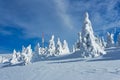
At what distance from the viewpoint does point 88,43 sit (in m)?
50.1

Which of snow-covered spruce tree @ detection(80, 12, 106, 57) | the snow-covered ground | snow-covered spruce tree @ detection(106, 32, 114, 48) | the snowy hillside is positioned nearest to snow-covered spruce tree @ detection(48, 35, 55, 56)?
the snowy hillside

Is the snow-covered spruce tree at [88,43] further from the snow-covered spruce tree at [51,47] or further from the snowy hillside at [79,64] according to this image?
the snow-covered spruce tree at [51,47]

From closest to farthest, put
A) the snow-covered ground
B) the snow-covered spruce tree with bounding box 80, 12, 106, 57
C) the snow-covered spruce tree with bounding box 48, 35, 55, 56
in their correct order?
the snow-covered ground → the snow-covered spruce tree with bounding box 80, 12, 106, 57 → the snow-covered spruce tree with bounding box 48, 35, 55, 56

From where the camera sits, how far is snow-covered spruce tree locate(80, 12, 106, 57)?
4822 centimetres

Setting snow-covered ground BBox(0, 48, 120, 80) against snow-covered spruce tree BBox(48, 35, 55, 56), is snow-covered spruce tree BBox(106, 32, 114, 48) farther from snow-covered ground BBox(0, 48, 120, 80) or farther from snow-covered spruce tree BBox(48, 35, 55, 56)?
snow-covered ground BBox(0, 48, 120, 80)

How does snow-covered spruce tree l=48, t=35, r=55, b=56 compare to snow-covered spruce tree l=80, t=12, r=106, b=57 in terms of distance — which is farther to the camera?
snow-covered spruce tree l=48, t=35, r=55, b=56

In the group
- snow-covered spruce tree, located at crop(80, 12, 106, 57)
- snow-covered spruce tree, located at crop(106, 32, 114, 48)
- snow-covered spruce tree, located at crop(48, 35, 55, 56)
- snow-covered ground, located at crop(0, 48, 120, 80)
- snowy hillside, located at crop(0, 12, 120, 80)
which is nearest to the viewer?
snow-covered ground, located at crop(0, 48, 120, 80)

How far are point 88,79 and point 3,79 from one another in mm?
16046

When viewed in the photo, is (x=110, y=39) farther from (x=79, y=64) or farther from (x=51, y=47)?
(x=79, y=64)

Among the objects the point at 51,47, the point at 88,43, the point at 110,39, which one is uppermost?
the point at 110,39

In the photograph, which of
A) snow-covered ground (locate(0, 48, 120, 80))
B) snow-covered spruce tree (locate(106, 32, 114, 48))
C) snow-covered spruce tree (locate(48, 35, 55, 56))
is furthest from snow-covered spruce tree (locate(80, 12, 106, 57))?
snow-covered spruce tree (locate(106, 32, 114, 48))

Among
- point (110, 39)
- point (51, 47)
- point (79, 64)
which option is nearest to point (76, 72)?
point (79, 64)

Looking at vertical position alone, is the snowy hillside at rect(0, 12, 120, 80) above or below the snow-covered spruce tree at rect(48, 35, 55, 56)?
below

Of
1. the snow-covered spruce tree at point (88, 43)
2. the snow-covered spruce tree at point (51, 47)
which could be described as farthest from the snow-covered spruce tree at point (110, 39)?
the snow-covered spruce tree at point (88, 43)
